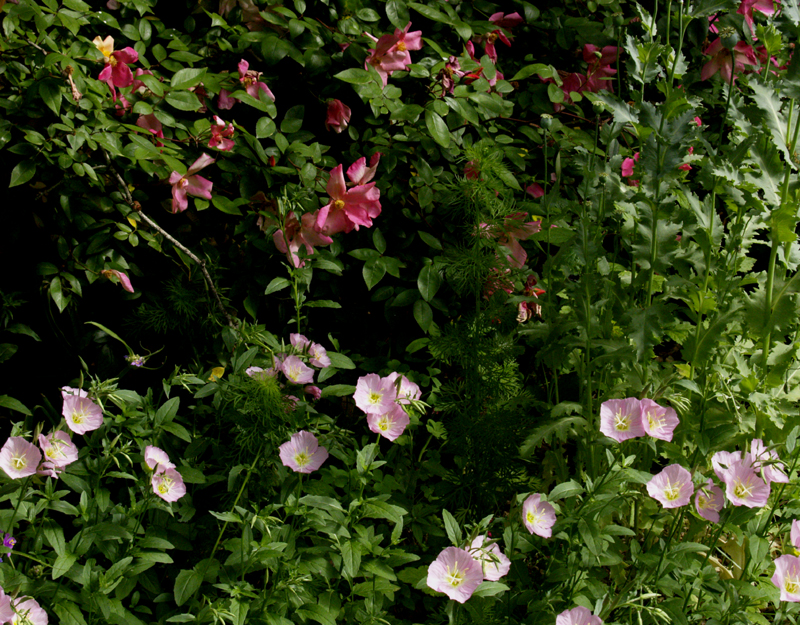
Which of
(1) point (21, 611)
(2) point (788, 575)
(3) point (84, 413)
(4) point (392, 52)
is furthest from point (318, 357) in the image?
(2) point (788, 575)

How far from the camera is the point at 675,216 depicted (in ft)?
5.33

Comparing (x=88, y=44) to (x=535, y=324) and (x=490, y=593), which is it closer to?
(x=535, y=324)

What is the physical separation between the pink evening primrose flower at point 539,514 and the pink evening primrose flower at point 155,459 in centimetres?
66

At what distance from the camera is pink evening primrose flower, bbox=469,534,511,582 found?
4.02ft

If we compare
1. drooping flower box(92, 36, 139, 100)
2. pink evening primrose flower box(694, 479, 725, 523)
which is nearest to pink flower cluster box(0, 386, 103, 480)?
drooping flower box(92, 36, 139, 100)

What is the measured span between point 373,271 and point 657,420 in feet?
2.43

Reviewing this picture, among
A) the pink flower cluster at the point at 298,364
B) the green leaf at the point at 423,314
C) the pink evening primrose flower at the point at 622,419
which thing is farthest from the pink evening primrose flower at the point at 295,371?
the pink evening primrose flower at the point at 622,419

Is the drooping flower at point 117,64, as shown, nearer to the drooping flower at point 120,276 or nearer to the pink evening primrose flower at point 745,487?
the drooping flower at point 120,276

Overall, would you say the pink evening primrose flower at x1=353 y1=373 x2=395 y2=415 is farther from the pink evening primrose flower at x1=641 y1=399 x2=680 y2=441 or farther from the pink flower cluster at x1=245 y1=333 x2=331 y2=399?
the pink evening primrose flower at x1=641 y1=399 x2=680 y2=441

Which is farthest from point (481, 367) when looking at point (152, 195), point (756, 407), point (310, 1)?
point (310, 1)

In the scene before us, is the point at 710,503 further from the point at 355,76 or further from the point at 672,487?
the point at 355,76

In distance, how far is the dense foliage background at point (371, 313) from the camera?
129 centimetres

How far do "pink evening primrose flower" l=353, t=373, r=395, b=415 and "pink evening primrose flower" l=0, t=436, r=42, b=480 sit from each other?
1.91ft

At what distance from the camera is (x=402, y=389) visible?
1508 mm
